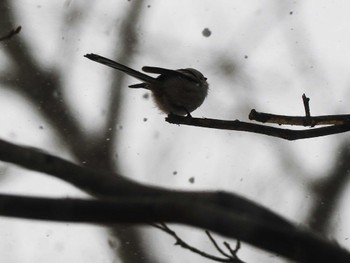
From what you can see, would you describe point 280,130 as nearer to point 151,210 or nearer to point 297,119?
point 297,119

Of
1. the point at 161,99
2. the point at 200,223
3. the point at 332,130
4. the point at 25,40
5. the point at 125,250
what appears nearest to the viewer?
the point at 200,223

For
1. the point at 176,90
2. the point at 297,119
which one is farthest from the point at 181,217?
the point at 176,90

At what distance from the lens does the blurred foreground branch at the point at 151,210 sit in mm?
1785

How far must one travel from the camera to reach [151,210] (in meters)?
1.88

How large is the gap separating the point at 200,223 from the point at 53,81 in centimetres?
287

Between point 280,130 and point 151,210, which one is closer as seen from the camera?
point 151,210

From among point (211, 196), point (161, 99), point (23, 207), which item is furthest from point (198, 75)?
point (23, 207)

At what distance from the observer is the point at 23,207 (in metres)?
1.71

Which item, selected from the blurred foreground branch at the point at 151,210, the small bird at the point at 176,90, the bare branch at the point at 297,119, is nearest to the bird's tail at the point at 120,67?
the small bird at the point at 176,90

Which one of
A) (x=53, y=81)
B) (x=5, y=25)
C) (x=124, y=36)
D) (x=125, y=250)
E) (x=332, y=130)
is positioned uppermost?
(x=332, y=130)

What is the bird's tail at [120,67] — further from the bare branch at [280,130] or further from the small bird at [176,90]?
the bare branch at [280,130]

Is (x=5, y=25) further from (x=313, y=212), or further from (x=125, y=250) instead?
(x=313, y=212)

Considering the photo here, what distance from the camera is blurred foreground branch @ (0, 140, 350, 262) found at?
179 cm

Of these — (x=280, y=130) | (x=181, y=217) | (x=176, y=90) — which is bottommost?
(x=181, y=217)
